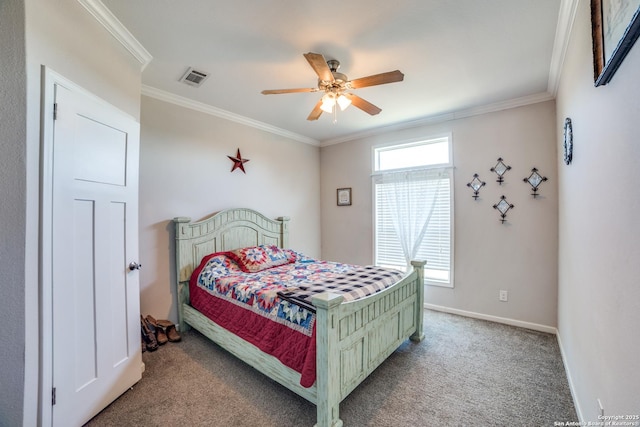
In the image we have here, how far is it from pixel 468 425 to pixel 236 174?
340 centimetres

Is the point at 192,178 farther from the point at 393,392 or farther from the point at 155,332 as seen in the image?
the point at 393,392

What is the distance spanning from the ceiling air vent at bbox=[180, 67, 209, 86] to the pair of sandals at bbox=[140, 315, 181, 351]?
7.91 ft

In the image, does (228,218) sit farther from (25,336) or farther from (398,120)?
(398,120)

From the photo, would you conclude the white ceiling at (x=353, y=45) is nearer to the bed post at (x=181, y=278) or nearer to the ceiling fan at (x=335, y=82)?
the ceiling fan at (x=335, y=82)

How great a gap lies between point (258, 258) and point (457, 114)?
122 inches

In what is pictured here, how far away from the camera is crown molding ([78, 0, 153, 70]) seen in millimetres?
1703

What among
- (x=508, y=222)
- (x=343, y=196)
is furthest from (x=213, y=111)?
(x=508, y=222)

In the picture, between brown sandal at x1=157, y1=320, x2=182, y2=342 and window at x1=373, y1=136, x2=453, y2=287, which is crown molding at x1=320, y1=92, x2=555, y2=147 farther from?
brown sandal at x1=157, y1=320, x2=182, y2=342

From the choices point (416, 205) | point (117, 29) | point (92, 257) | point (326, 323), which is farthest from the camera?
point (416, 205)

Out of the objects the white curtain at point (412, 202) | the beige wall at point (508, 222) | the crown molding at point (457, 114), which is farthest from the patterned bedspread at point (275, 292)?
the crown molding at point (457, 114)

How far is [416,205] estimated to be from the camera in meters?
3.81

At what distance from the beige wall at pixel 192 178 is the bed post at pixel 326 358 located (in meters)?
2.12

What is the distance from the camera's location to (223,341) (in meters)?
2.43

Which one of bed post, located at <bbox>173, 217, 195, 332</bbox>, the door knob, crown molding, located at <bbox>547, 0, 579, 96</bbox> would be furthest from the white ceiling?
the door knob
